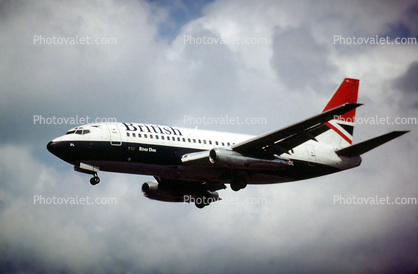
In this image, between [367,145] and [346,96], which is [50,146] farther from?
[346,96]

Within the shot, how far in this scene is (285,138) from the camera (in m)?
48.6

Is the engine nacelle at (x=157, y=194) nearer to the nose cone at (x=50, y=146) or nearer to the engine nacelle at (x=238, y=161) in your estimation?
the engine nacelle at (x=238, y=161)

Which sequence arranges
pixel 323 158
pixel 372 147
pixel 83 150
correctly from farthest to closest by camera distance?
pixel 323 158, pixel 372 147, pixel 83 150

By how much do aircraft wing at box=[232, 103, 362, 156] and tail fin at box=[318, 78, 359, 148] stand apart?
10.2m

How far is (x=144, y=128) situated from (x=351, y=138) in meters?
23.1

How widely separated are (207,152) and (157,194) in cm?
1062

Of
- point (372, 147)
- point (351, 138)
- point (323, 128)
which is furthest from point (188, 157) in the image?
point (351, 138)

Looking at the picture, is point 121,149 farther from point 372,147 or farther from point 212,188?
point 372,147

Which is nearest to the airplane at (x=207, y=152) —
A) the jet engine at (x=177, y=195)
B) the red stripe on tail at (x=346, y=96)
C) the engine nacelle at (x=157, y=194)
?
the engine nacelle at (x=157, y=194)

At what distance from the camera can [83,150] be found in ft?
152

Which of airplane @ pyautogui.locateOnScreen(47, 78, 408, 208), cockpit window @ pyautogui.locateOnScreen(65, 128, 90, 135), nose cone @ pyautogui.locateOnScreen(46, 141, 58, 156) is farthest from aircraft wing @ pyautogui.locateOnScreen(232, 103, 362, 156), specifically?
nose cone @ pyautogui.locateOnScreen(46, 141, 58, 156)

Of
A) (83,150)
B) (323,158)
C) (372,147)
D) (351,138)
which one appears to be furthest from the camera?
(351,138)

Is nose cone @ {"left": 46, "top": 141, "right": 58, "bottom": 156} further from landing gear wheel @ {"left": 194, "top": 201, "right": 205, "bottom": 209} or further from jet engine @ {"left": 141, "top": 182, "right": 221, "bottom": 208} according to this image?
landing gear wheel @ {"left": 194, "top": 201, "right": 205, "bottom": 209}

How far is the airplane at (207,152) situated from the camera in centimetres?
4650
